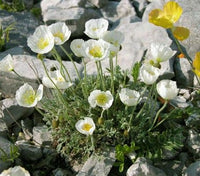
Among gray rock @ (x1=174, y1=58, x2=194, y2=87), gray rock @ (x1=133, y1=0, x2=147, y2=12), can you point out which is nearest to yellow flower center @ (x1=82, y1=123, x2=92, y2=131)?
gray rock @ (x1=174, y1=58, x2=194, y2=87)

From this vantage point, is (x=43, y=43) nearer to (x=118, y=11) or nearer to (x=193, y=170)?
(x=193, y=170)

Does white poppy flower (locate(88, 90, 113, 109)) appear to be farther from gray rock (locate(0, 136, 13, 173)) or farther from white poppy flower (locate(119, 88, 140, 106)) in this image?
gray rock (locate(0, 136, 13, 173))

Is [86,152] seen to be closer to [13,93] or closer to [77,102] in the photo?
[77,102]

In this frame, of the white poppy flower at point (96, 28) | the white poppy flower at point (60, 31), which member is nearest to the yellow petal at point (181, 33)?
the white poppy flower at point (96, 28)

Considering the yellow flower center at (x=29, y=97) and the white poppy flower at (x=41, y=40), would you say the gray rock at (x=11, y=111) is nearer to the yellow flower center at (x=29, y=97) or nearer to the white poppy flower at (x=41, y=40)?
the yellow flower center at (x=29, y=97)

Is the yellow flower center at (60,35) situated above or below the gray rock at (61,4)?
above

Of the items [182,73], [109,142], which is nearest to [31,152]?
[109,142]
